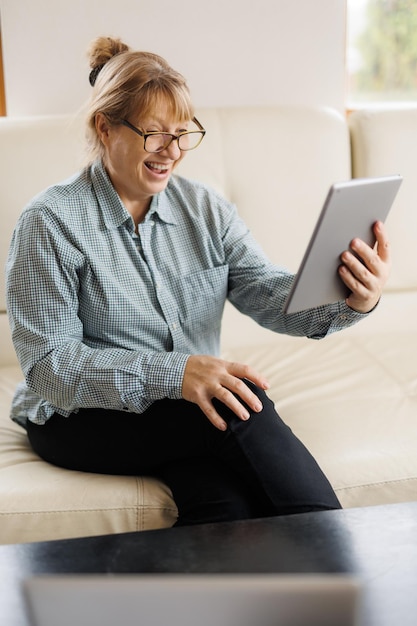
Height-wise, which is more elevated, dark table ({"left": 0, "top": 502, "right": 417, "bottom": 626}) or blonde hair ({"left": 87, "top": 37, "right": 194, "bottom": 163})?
blonde hair ({"left": 87, "top": 37, "right": 194, "bottom": 163})

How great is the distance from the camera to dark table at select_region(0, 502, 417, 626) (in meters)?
0.98

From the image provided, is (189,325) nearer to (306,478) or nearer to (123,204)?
(123,204)

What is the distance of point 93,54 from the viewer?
5.49 feet

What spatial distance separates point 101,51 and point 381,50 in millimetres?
1283

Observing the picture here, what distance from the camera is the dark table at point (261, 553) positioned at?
38.8 inches

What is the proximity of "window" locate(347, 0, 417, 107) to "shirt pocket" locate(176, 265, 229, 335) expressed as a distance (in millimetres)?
1168

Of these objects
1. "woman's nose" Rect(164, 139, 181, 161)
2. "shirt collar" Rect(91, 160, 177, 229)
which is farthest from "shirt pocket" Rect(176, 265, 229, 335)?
"woman's nose" Rect(164, 139, 181, 161)

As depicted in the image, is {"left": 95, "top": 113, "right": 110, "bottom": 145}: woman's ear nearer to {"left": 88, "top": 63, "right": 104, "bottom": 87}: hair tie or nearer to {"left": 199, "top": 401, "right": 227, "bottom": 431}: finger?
{"left": 88, "top": 63, "right": 104, "bottom": 87}: hair tie

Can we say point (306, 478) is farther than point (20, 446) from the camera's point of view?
No

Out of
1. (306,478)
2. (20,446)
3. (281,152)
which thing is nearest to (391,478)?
(306,478)

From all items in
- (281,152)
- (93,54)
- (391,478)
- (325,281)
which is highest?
(93,54)

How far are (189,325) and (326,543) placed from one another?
0.69m

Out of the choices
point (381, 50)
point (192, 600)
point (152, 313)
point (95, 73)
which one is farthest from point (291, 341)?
point (192, 600)

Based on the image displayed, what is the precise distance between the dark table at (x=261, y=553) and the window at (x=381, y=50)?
5.94 feet
